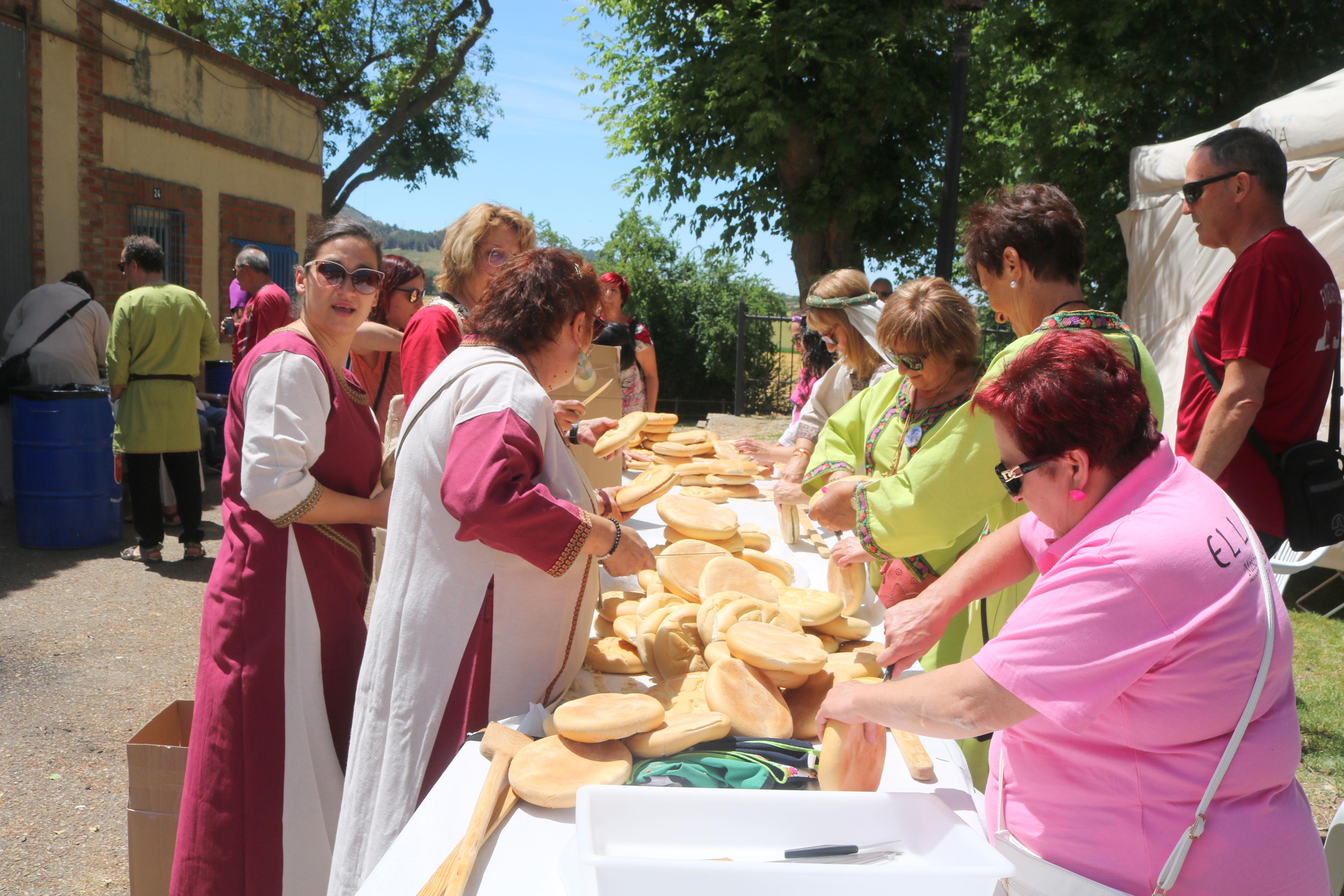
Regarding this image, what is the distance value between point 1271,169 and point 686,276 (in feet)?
49.6

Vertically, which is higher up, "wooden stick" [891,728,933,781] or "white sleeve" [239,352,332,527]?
"white sleeve" [239,352,332,527]

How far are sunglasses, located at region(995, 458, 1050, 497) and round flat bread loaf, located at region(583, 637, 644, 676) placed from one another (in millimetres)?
953

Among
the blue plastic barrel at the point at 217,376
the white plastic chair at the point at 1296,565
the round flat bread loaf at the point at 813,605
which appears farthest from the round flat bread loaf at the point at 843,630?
the blue plastic barrel at the point at 217,376

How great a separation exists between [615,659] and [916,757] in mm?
699

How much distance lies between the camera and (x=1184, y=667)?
1.20 m

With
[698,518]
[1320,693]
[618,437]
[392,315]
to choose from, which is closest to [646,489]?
[698,518]

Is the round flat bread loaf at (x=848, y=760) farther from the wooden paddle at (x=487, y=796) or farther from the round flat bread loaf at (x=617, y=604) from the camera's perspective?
the round flat bread loaf at (x=617, y=604)

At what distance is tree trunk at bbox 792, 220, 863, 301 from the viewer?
12680mm

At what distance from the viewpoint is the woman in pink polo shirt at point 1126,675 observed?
47.1 inches

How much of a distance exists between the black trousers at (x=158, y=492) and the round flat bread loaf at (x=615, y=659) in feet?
16.1

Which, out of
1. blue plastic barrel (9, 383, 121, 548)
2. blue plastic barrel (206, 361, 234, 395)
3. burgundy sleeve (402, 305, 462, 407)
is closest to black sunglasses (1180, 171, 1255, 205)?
burgundy sleeve (402, 305, 462, 407)

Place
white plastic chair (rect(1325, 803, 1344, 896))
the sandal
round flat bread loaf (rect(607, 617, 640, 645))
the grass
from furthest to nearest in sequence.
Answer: the sandal, the grass, round flat bread loaf (rect(607, 617, 640, 645)), white plastic chair (rect(1325, 803, 1344, 896))

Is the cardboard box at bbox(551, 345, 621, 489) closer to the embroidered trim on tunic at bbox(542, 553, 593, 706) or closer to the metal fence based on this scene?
the embroidered trim on tunic at bbox(542, 553, 593, 706)

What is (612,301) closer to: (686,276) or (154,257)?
(154,257)
